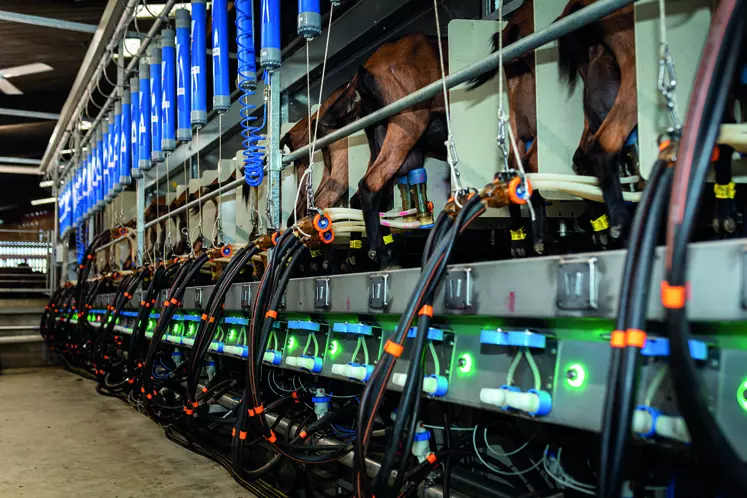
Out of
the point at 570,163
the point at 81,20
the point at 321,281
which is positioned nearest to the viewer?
the point at 570,163

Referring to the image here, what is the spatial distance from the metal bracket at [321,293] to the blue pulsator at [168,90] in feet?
9.50

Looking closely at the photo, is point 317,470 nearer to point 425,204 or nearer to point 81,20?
point 425,204

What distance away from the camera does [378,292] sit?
2.09 meters

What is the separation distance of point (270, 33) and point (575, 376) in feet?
7.23

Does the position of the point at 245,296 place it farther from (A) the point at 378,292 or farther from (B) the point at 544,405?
(B) the point at 544,405

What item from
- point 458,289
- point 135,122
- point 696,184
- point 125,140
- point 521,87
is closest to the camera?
point 696,184

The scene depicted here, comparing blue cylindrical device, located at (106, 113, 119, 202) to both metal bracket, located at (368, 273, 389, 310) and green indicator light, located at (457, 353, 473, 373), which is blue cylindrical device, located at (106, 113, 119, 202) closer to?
metal bracket, located at (368, 273, 389, 310)

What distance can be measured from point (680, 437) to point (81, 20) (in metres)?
7.03

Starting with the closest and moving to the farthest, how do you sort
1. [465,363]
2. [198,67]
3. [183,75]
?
[465,363] < [198,67] < [183,75]

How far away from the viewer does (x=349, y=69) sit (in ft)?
14.6

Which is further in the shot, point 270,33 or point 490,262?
point 270,33

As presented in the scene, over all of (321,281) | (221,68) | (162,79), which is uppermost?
(162,79)

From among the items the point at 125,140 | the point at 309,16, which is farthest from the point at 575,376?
the point at 125,140

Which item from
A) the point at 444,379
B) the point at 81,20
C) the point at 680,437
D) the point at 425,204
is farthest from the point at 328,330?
the point at 81,20
